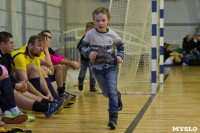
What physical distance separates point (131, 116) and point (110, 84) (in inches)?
27.1

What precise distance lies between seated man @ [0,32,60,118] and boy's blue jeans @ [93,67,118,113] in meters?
0.70

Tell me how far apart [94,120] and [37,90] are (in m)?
0.83

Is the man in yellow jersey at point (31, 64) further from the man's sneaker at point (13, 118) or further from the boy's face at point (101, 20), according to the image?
the boy's face at point (101, 20)

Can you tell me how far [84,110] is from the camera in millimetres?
5066

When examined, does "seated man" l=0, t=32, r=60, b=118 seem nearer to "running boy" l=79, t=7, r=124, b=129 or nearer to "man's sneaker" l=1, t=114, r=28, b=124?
"man's sneaker" l=1, t=114, r=28, b=124

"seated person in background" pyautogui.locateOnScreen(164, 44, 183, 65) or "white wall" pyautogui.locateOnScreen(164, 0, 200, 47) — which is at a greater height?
"white wall" pyautogui.locateOnScreen(164, 0, 200, 47)

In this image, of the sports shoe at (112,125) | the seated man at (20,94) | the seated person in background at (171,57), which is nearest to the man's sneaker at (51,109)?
the seated man at (20,94)

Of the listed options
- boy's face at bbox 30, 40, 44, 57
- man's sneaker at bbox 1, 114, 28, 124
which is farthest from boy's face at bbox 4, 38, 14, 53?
man's sneaker at bbox 1, 114, 28, 124

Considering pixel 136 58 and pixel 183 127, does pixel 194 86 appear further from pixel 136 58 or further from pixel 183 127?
pixel 183 127

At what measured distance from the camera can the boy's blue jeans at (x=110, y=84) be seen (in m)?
3.95

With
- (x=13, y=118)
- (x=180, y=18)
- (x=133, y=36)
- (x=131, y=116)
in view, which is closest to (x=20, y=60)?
(x=13, y=118)

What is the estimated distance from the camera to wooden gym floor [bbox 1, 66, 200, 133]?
12.8 feet

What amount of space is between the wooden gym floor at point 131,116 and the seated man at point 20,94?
112mm
